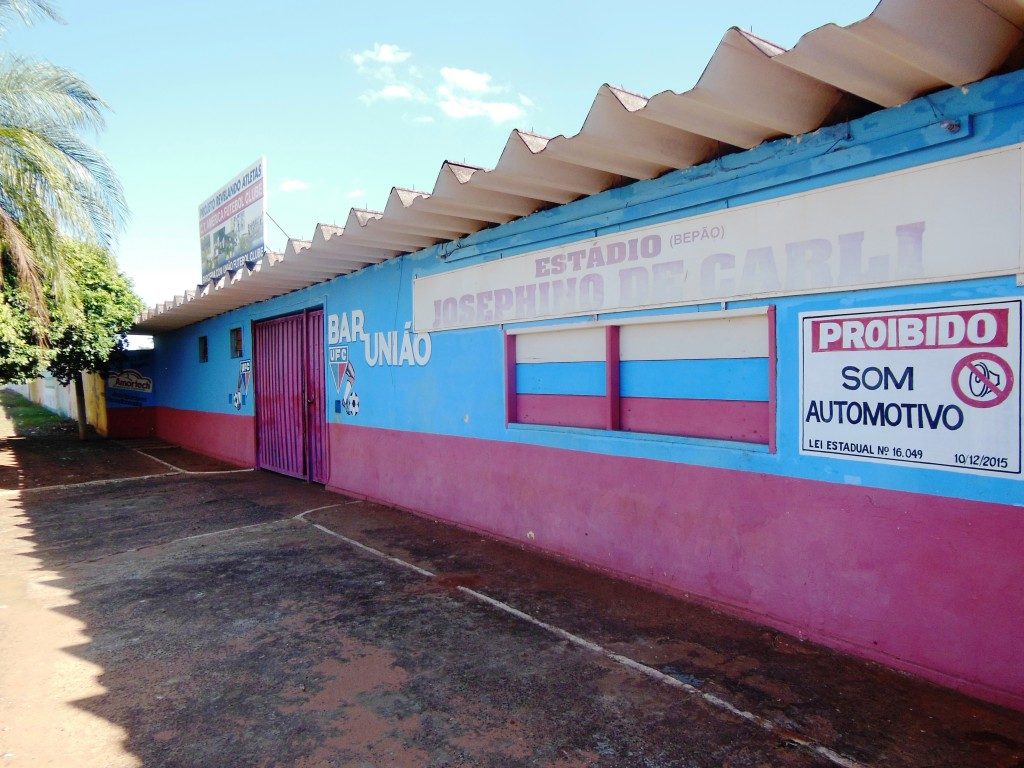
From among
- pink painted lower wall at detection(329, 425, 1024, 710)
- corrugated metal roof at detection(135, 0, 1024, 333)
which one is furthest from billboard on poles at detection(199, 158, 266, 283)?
pink painted lower wall at detection(329, 425, 1024, 710)

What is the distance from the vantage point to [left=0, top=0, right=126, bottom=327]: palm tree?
8203 mm

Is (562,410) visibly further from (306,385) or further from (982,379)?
(306,385)

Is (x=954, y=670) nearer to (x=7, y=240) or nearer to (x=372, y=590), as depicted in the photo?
(x=372, y=590)

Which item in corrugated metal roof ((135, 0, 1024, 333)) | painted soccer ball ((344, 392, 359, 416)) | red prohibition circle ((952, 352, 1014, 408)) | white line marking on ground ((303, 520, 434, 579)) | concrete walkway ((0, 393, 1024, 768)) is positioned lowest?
concrete walkway ((0, 393, 1024, 768))

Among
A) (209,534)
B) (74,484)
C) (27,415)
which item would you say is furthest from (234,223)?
(27,415)

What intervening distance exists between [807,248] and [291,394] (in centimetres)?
845

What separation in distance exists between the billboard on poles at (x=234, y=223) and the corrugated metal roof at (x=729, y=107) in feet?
27.2

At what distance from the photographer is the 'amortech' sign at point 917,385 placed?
3045 millimetres

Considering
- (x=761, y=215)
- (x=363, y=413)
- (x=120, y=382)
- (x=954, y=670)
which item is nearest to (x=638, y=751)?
(x=954, y=670)

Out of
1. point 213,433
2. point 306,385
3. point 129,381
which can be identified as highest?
point 129,381

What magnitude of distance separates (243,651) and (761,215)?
166 inches

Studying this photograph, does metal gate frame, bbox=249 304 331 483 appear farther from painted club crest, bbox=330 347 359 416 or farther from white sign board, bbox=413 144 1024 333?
white sign board, bbox=413 144 1024 333

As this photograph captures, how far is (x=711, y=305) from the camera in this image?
4.33 meters

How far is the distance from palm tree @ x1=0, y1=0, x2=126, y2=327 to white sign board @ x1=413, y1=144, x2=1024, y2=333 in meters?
6.83
